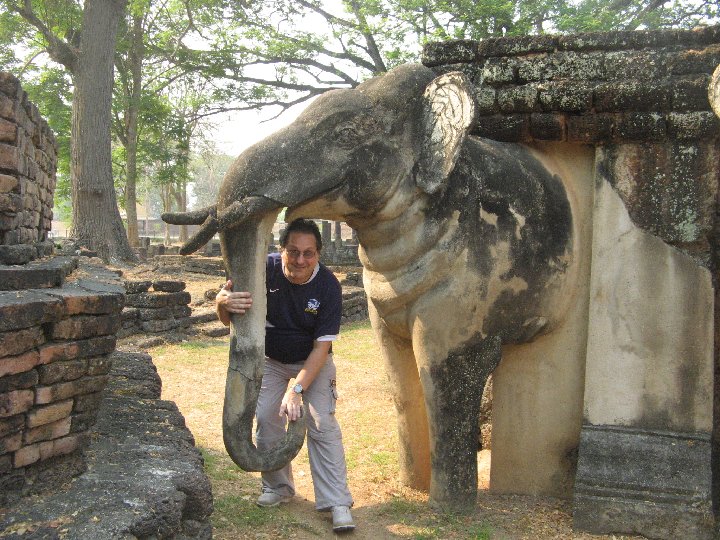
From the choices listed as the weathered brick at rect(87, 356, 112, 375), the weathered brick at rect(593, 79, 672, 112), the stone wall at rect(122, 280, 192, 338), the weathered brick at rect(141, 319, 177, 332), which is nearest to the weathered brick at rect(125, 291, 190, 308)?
the stone wall at rect(122, 280, 192, 338)

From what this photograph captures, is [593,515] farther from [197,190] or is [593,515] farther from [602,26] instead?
[197,190]

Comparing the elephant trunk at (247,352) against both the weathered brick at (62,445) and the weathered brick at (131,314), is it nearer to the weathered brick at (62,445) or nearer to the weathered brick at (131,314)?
the weathered brick at (62,445)

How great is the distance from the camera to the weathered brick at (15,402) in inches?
93.9

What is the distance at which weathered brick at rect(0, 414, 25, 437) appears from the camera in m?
2.39

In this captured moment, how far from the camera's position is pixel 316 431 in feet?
11.3

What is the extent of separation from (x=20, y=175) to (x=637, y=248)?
9.06 feet

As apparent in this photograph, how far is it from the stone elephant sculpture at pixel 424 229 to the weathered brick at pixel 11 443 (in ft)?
2.47

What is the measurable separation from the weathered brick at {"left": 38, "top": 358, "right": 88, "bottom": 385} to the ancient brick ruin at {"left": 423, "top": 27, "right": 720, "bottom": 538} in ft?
6.43

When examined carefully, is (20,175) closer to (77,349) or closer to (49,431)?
(77,349)

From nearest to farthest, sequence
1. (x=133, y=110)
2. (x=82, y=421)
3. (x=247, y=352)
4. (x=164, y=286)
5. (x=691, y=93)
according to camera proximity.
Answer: (x=82, y=421)
(x=247, y=352)
(x=691, y=93)
(x=164, y=286)
(x=133, y=110)

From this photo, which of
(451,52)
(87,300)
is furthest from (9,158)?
(451,52)

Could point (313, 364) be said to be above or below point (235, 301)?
below

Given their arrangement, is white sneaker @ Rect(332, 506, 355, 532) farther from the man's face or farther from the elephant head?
the man's face

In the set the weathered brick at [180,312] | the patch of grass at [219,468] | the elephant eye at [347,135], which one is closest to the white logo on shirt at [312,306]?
the elephant eye at [347,135]
